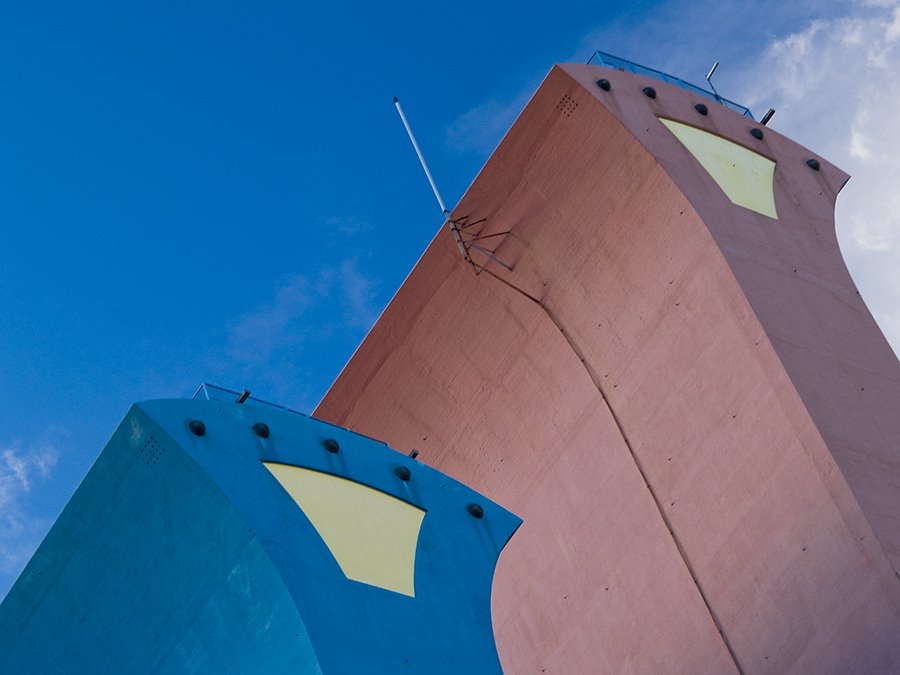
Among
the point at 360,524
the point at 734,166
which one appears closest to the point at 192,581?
the point at 360,524

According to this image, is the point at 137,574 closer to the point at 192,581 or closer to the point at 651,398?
the point at 192,581

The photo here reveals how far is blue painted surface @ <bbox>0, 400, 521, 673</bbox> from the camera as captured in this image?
13219mm

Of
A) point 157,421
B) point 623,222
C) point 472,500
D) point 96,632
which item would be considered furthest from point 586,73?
point 96,632

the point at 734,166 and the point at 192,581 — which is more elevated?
the point at 734,166

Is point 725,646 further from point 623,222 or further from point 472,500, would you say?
point 623,222

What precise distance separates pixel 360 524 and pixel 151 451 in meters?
2.35

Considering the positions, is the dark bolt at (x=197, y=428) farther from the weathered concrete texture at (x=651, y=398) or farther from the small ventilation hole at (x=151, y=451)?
the weathered concrete texture at (x=651, y=398)

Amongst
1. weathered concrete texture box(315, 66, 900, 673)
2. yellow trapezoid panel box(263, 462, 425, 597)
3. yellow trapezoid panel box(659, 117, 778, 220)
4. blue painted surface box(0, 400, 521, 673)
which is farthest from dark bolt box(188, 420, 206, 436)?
yellow trapezoid panel box(659, 117, 778, 220)

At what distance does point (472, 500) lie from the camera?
1571cm

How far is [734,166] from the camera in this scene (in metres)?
21.1

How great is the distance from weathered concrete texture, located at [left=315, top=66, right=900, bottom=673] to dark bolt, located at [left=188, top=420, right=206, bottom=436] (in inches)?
307

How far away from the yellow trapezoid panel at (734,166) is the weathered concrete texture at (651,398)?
209 millimetres

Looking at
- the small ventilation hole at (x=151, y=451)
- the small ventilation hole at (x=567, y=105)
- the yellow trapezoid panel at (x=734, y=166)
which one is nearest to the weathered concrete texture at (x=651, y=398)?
the small ventilation hole at (x=567, y=105)

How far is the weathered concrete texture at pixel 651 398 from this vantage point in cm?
1734
